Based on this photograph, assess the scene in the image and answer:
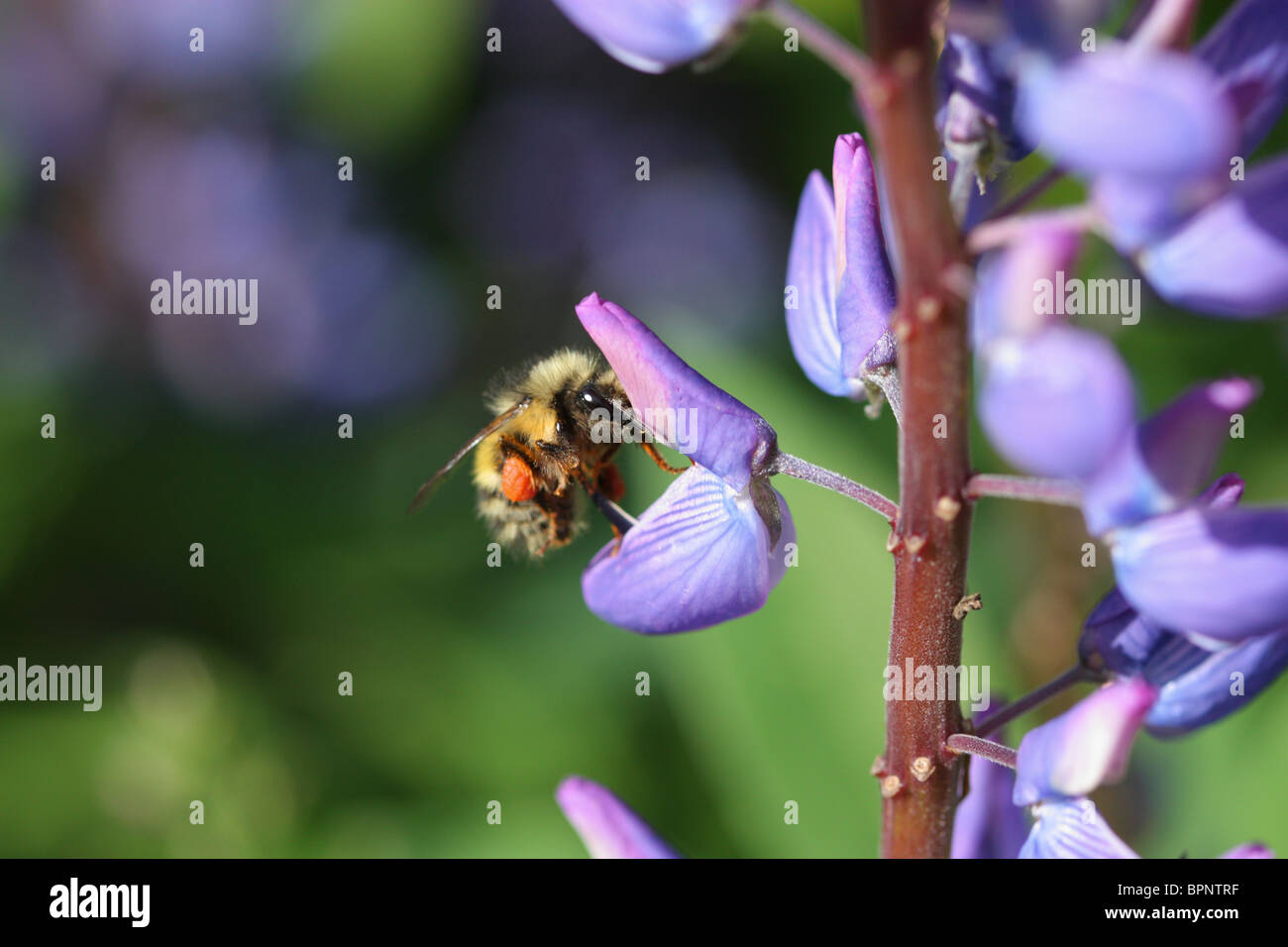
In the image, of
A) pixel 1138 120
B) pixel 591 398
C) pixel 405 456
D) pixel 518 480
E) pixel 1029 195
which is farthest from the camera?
pixel 405 456

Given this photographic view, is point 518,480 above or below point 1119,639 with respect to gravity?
above

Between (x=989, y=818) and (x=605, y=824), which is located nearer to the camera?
(x=605, y=824)

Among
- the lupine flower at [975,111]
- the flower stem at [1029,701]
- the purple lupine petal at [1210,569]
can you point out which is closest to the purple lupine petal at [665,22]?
the lupine flower at [975,111]

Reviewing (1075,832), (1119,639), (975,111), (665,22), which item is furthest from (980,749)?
(665,22)

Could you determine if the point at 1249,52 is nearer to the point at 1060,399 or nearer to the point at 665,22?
the point at 1060,399

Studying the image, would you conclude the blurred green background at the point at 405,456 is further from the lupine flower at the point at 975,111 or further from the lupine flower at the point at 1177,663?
the lupine flower at the point at 1177,663

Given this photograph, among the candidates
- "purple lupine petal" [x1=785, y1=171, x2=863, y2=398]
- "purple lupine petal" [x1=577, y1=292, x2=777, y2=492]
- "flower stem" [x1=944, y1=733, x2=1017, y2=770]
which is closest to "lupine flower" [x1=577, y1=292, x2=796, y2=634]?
"purple lupine petal" [x1=577, y1=292, x2=777, y2=492]
